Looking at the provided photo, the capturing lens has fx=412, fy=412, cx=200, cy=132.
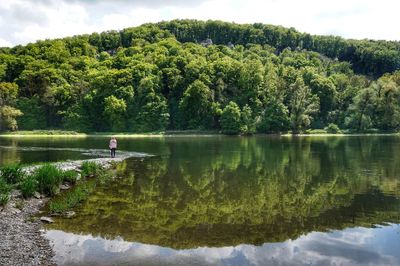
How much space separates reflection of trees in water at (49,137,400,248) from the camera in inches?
785

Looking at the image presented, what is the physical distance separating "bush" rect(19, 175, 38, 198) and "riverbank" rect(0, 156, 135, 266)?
29 cm

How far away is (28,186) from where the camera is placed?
26.5m

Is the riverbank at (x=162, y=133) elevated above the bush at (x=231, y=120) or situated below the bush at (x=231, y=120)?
below

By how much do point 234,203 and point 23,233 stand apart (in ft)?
41.1

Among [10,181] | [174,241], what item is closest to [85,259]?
[174,241]

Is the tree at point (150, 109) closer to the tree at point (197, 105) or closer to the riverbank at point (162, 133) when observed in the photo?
the riverbank at point (162, 133)

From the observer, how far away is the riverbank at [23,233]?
1545cm

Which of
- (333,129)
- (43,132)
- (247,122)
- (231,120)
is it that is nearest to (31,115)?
(43,132)

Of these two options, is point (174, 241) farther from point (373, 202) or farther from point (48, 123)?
point (48, 123)

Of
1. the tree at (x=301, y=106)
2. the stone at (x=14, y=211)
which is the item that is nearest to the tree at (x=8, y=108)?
the tree at (x=301, y=106)

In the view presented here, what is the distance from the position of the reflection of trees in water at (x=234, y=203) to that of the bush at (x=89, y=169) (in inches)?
99.7

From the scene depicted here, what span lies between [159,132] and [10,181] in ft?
358

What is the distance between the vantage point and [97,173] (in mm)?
37938

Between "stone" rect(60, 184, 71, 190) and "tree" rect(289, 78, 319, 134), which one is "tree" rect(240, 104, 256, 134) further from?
"stone" rect(60, 184, 71, 190)
